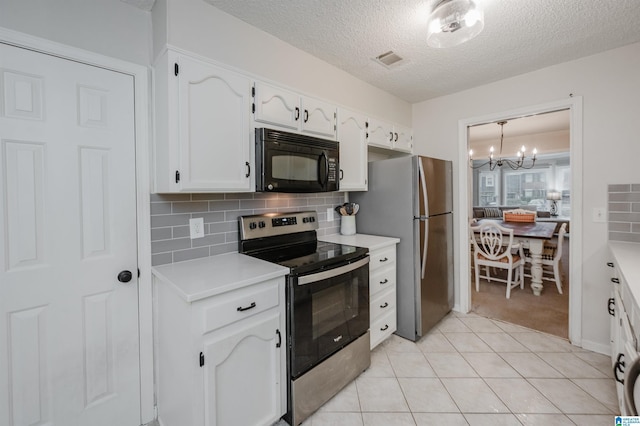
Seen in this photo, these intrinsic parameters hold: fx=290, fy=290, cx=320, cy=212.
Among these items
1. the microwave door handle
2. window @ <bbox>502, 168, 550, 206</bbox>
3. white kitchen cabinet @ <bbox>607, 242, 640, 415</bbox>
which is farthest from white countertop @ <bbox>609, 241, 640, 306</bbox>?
window @ <bbox>502, 168, 550, 206</bbox>

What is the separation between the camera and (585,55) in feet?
7.55

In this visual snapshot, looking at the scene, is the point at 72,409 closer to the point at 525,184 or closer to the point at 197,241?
the point at 197,241

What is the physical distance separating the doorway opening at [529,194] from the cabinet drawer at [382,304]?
4.03 ft

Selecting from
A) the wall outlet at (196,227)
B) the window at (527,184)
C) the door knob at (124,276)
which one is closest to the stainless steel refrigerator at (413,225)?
the wall outlet at (196,227)

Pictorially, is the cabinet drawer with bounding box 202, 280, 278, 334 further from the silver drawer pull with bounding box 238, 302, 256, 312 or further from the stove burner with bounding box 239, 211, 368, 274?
the stove burner with bounding box 239, 211, 368, 274

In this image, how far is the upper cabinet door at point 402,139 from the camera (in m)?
3.10

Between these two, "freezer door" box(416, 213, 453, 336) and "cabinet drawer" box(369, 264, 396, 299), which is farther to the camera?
"freezer door" box(416, 213, 453, 336)

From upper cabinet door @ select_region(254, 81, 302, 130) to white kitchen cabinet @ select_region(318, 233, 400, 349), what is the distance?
3.52 ft

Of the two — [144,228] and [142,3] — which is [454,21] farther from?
[144,228]

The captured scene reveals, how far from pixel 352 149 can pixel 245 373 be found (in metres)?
1.86

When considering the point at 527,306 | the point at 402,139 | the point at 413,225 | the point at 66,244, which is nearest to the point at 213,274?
the point at 66,244

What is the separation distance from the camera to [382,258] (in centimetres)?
239

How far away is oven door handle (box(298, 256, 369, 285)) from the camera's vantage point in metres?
1.63

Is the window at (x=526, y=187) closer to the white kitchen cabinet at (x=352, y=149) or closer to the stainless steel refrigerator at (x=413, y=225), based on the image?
the stainless steel refrigerator at (x=413, y=225)
